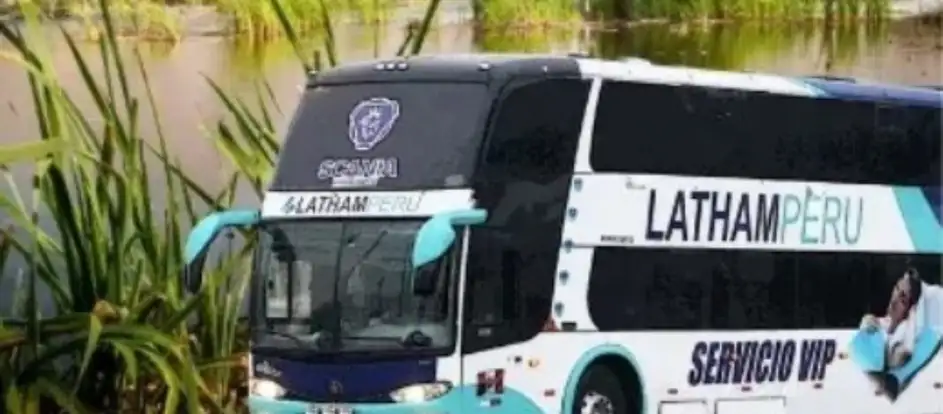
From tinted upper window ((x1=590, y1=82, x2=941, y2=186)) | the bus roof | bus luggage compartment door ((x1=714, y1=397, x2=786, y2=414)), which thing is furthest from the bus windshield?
bus luggage compartment door ((x1=714, y1=397, x2=786, y2=414))

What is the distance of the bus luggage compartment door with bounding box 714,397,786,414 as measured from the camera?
14078 mm

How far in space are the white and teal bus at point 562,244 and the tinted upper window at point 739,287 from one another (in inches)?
0.7

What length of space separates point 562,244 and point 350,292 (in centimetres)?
140

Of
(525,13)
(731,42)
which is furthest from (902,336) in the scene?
(525,13)

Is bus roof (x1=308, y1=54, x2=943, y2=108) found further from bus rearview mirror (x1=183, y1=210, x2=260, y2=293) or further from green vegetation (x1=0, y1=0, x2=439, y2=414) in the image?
green vegetation (x1=0, y1=0, x2=439, y2=414)

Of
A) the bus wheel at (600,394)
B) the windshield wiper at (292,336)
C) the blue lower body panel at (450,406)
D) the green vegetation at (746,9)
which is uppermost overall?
the windshield wiper at (292,336)

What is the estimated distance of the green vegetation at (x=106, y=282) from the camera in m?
13.0

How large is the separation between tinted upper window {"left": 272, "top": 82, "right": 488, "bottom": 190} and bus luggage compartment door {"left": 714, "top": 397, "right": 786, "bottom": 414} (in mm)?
2918

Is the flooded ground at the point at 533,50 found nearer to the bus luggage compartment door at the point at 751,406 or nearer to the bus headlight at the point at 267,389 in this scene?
the bus luggage compartment door at the point at 751,406

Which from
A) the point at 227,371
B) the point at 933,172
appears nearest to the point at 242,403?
the point at 227,371

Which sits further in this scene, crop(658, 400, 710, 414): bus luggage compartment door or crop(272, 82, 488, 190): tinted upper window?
crop(658, 400, 710, 414): bus luggage compartment door

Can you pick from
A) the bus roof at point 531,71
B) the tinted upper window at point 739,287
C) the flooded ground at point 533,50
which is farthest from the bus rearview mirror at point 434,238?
the flooded ground at point 533,50

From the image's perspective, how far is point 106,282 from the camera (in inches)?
535

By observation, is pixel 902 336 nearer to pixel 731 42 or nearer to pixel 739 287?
pixel 739 287
